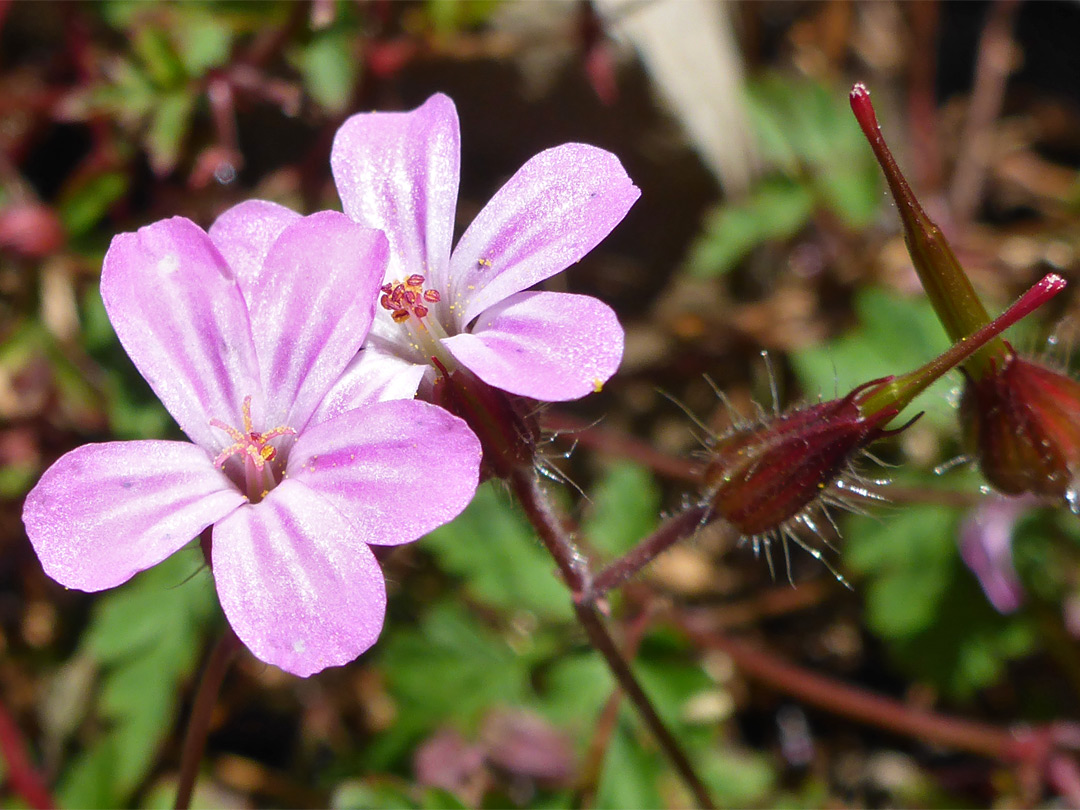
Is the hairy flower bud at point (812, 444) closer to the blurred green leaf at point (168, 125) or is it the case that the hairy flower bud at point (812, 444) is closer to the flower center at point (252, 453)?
the flower center at point (252, 453)

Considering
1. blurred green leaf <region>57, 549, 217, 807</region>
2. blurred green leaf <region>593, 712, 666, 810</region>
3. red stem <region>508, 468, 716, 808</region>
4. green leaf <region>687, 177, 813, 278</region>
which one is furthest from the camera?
green leaf <region>687, 177, 813, 278</region>

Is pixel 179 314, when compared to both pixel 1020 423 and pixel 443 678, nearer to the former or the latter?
pixel 1020 423

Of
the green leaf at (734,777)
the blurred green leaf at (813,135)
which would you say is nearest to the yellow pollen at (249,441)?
the green leaf at (734,777)

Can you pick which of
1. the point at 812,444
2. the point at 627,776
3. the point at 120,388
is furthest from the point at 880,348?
the point at 120,388

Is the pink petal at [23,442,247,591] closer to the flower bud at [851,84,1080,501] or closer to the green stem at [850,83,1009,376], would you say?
the green stem at [850,83,1009,376]

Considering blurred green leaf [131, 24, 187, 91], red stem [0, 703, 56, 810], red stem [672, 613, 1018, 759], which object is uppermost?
blurred green leaf [131, 24, 187, 91]

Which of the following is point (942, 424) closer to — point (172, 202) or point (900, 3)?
point (900, 3)

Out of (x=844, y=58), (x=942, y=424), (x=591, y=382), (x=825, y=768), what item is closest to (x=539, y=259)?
(x=591, y=382)

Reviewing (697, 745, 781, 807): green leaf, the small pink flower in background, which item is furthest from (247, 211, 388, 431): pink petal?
the small pink flower in background
